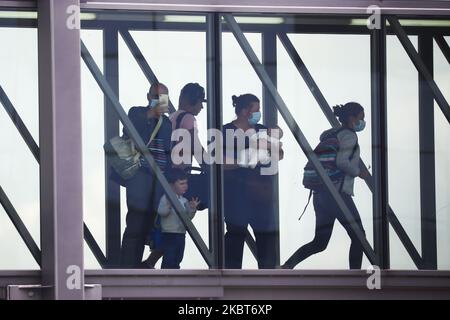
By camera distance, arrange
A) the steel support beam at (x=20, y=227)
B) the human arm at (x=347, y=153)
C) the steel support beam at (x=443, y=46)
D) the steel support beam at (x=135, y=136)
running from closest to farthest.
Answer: the steel support beam at (x=20, y=227) → the steel support beam at (x=135, y=136) → the human arm at (x=347, y=153) → the steel support beam at (x=443, y=46)

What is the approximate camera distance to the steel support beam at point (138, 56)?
53.3ft

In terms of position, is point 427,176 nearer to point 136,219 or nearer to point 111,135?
point 136,219

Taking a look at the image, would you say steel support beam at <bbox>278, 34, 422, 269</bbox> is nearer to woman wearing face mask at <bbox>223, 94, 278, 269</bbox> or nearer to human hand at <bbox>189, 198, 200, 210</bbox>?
woman wearing face mask at <bbox>223, 94, 278, 269</bbox>

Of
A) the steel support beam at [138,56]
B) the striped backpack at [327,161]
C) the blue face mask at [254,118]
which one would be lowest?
the striped backpack at [327,161]

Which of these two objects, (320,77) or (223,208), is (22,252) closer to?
(223,208)

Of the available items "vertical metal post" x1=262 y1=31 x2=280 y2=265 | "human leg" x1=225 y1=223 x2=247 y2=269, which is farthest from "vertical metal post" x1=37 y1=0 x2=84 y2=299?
"vertical metal post" x1=262 y1=31 x2=280 y2=265

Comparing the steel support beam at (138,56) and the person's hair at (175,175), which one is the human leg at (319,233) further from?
the steel support beam at (138,56)

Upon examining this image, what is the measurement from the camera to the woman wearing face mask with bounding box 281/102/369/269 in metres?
16.4

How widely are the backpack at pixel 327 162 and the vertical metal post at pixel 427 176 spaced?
2.20 ft

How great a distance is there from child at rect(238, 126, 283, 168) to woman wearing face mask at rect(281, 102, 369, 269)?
46cm

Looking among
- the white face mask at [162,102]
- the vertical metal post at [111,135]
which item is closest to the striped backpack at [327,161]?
the white face mask at [162,102]

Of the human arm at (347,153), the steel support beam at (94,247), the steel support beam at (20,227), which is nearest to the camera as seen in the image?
the steel support beam at (20,227)

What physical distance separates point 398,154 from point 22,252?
3.66 meters
